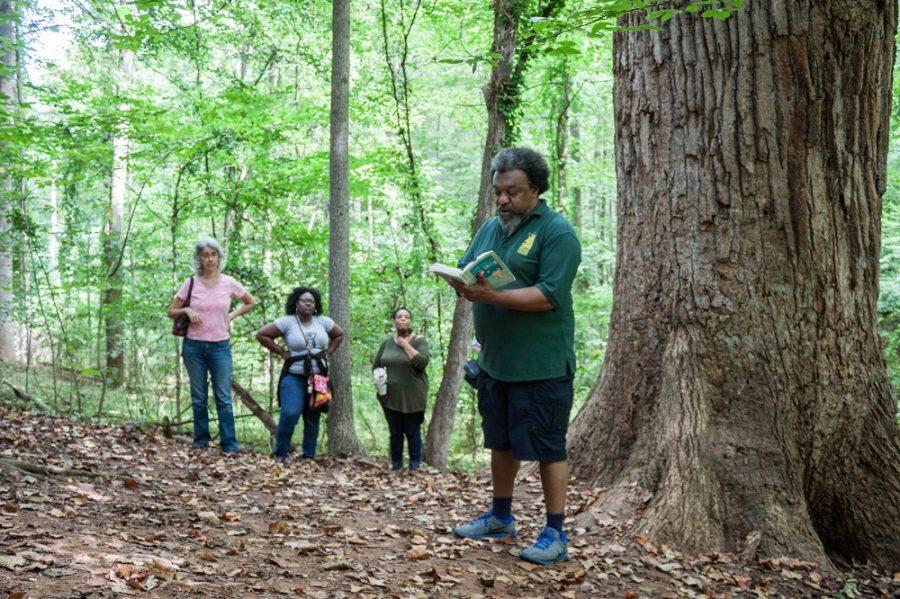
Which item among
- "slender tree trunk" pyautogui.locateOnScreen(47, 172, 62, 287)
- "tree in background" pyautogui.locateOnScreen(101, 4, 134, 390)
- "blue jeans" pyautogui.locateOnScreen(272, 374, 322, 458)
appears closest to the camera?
"blue jeans" pyautogui.locateOnScreen(272, 374, 322, 458)

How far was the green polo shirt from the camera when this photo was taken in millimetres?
3756

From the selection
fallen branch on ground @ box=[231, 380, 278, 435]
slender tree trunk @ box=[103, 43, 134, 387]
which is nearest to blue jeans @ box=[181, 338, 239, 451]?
fallen branch on ground @ box=[231, 380, 278, 435]

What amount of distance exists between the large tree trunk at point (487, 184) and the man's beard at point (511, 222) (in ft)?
19.2

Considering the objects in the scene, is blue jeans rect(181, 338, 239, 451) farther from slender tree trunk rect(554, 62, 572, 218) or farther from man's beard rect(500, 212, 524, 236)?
slender tree trunk rect(554, 62, 572, 218)

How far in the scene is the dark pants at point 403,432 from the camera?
7.98 m

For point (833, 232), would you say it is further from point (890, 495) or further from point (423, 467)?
point (423, 467)

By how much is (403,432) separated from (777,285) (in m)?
4.65

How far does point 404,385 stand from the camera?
7.89 m

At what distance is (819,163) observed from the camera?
4.56 m

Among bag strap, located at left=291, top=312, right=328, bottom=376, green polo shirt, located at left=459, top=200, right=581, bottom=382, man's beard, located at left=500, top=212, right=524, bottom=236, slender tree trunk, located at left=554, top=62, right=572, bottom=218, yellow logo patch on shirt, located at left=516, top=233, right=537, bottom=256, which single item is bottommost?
bag strap, located at left=291, top=312, right=328, bottom=376

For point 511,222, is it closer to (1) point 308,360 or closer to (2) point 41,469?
(2) point 41,469

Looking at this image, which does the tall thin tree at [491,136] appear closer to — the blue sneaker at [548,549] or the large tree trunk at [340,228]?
the large tree trunk at [340,228]

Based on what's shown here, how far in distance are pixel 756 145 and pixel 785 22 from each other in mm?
762

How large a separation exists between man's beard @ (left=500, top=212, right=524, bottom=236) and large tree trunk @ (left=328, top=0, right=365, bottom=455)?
4.45 meters
